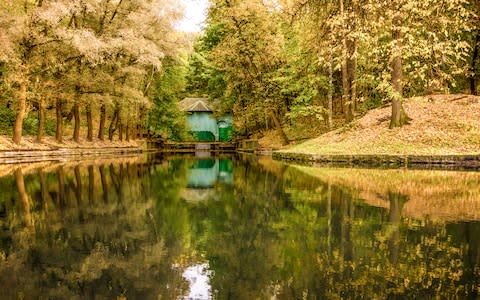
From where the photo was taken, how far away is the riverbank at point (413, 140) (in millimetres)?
22156

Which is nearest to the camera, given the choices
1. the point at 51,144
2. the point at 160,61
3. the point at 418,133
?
the point at 418,133

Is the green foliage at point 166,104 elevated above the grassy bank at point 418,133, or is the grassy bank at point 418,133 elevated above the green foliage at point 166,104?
the green foliage at point 166,104

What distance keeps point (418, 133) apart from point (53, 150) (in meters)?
22.4

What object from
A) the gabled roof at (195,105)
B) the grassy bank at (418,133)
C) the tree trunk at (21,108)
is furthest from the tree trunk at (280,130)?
the gabled roof at (195,105)

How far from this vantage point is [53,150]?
1271 inches

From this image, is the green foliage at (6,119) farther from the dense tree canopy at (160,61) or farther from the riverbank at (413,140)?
the riverbank at (413,140)

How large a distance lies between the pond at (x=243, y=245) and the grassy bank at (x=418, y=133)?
38.5 ft

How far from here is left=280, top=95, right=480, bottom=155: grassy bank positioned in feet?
77.2

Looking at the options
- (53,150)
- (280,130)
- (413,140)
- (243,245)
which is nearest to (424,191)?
(243,245)

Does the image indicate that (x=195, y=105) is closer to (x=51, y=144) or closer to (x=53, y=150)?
(x=51, y=144)

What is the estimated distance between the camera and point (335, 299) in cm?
437

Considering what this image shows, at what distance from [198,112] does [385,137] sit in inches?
1959

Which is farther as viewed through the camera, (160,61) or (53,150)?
(160,61)

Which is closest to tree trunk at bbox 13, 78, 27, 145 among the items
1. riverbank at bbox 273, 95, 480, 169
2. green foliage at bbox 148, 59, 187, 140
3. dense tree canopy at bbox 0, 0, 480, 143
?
dense tree canopy at bbox 0, 0, 480, 143
